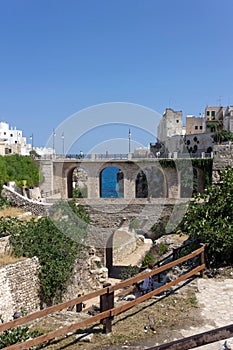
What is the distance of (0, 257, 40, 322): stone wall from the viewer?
31.3ft

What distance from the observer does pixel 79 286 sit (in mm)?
12875

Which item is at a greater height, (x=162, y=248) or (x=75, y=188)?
(x=75, y=188)

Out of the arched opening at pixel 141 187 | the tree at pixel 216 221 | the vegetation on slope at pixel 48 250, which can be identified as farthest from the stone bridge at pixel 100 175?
the tree at pixel 216 221

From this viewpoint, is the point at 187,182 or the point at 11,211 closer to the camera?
the point at 11,211

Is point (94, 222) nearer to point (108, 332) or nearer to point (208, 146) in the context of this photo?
point (108, 332)

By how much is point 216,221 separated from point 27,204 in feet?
54.0

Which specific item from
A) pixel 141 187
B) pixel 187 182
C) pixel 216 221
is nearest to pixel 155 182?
pixel 187 182

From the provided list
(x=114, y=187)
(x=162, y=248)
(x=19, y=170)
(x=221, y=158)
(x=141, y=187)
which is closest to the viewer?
(x=221, y=158)

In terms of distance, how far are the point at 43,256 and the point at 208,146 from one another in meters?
39.4

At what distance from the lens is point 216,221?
8.34m

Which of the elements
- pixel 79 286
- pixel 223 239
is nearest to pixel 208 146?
pixel 79 286

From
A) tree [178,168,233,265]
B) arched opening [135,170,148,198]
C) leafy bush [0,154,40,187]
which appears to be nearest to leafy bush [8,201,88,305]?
tree [178,168,233,265]

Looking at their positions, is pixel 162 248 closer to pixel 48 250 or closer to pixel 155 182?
pixel 48 250

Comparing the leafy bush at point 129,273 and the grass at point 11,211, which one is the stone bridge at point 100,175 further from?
the leafy bush at point 129,273
